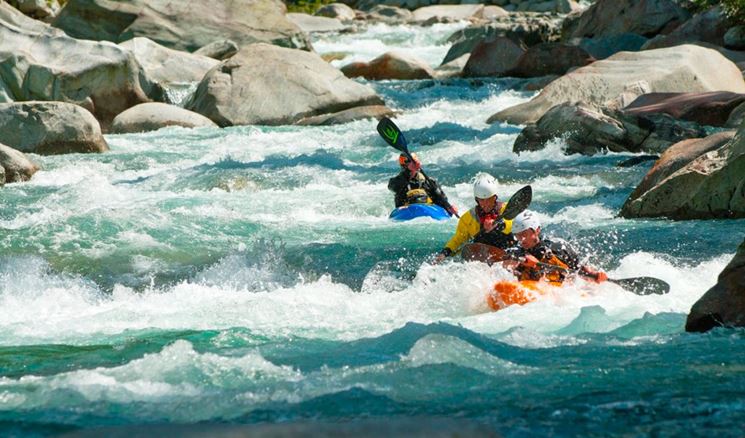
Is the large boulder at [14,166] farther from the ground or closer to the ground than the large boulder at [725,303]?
closer to the ground

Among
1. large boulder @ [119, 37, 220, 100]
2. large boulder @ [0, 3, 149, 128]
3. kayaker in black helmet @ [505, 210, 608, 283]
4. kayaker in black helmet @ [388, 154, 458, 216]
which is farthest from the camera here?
large boulder @ [119, 37, 220, 100]

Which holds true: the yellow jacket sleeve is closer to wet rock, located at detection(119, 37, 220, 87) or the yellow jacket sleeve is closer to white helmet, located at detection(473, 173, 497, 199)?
white helmet, located at detection(473, 173, 497, 199)

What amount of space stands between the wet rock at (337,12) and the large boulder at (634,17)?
1262 centimetres

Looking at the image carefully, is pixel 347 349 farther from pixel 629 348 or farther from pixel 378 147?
pixel 378 147

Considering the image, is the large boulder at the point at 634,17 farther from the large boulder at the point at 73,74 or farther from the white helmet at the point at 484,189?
the white helmet at the point at 484,189

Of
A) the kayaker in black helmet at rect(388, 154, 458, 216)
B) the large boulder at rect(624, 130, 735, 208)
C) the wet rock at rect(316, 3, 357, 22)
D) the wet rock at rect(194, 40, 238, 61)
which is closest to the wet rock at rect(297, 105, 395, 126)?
the wet rock at rect(194, 40, 238, 61)

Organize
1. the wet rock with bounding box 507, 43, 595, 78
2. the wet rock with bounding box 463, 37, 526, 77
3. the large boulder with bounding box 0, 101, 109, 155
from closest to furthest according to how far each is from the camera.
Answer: the large boulder with bounding box 0, 101, 109, 155 → the wet rock with bounding box 507, 43, 595, 78 → the wet rock with bounding box 463, 37, 526, 77

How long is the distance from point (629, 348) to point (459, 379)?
3.53 ft

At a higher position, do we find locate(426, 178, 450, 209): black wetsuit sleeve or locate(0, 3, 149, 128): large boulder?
locate(426, 178, 450, 209): black wetsuit sleeve

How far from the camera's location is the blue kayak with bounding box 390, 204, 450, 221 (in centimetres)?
1037

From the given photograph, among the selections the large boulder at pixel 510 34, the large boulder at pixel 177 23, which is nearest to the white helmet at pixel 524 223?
the large boulder at pixel 177 23

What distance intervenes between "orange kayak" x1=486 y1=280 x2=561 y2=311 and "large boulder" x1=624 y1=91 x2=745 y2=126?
7.53m

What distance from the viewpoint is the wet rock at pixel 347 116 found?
17.4 metres

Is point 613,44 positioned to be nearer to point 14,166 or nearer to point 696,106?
point 696,106
